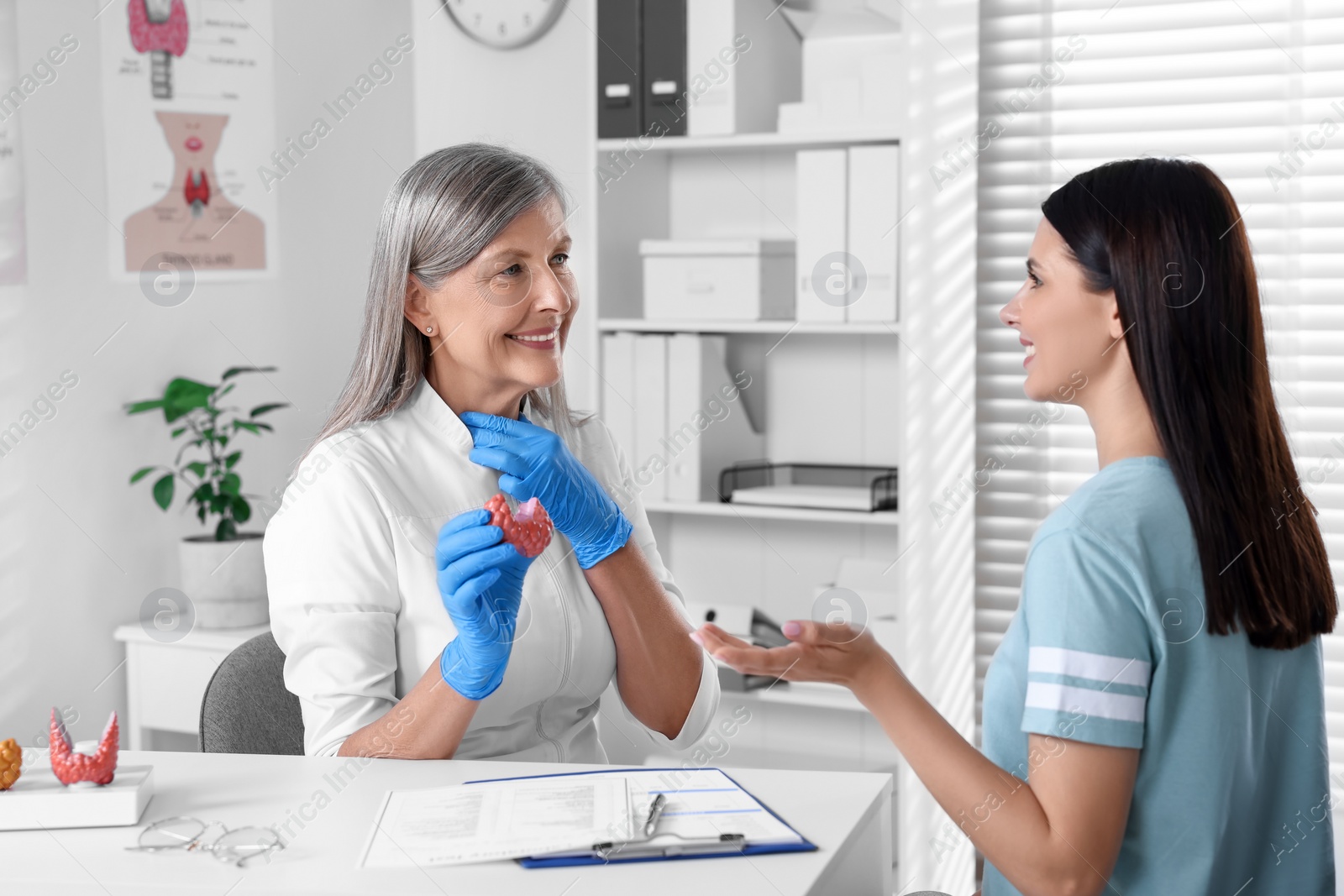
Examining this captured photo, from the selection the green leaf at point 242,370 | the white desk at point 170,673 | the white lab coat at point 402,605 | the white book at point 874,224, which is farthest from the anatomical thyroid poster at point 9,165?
the white book at point 874,224

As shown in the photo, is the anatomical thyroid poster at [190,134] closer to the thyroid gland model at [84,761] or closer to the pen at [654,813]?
the thyroid gland model at [84,761]

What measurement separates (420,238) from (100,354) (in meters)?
1.29

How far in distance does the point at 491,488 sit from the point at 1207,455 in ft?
2.91

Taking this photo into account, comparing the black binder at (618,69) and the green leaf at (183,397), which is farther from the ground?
the black binder at (618,69)

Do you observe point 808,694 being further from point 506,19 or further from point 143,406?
point 506,19

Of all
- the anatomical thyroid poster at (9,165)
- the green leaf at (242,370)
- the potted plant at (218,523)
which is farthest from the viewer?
the green leaf at (242,370)

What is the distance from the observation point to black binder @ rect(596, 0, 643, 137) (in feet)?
8.77

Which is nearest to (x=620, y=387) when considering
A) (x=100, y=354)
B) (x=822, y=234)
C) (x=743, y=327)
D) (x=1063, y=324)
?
(x=743, y=327)

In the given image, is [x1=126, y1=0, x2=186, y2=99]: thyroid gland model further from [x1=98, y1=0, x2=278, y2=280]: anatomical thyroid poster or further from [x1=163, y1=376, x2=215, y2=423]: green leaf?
[x1=163, y1=376, x2=215, y2=423]: green leaf

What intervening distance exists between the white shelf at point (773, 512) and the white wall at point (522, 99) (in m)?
0.40

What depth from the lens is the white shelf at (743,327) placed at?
2.58m

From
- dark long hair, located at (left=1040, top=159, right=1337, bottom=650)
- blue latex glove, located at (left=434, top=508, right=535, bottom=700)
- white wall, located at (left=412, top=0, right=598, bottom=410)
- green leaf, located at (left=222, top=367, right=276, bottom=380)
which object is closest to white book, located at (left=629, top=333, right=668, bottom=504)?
white wall, located at (left=412, top=0, right=598, bottom=410)

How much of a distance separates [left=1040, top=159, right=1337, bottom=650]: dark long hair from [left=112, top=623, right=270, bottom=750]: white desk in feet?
6.53

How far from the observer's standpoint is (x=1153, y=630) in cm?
107
